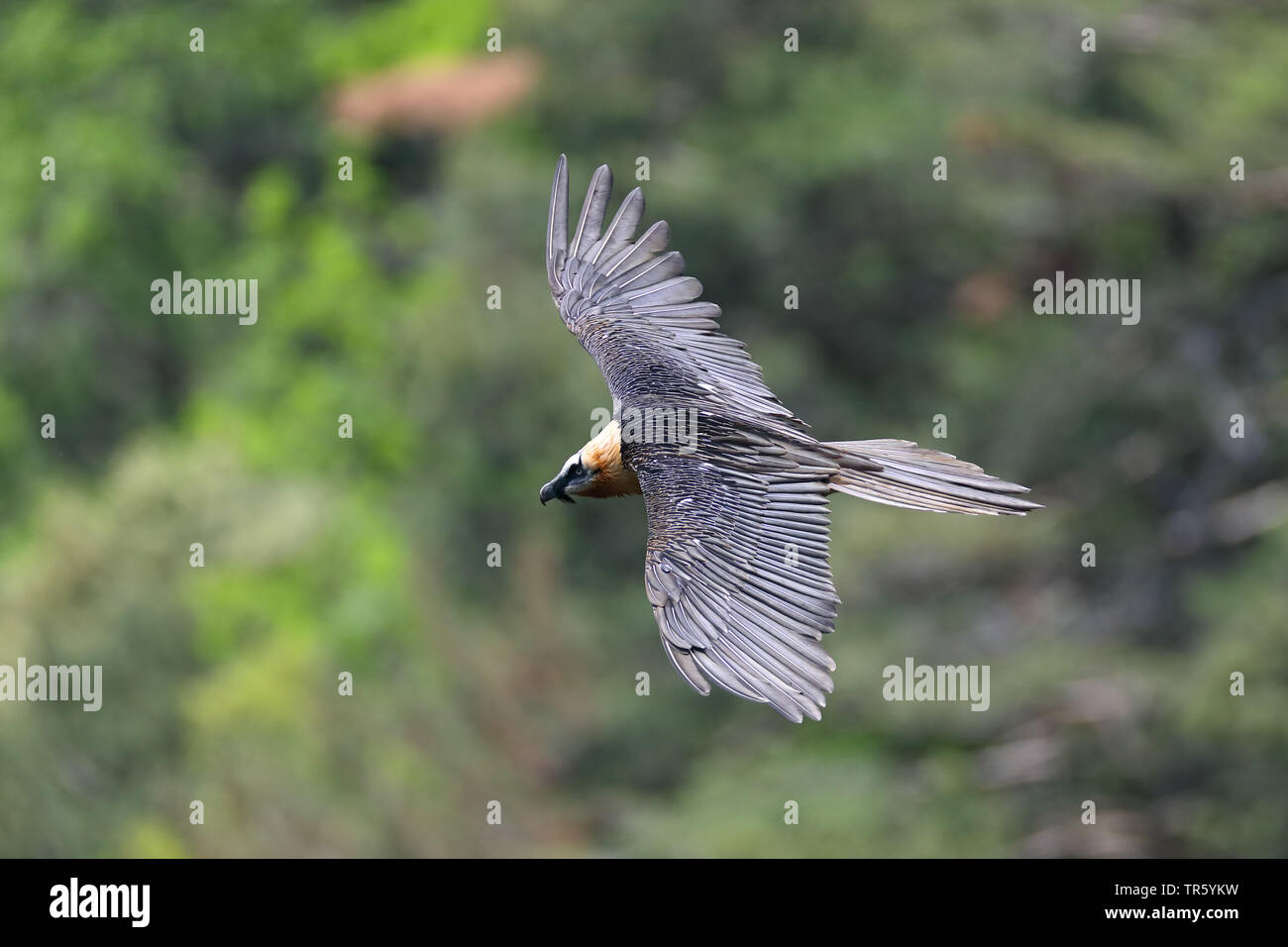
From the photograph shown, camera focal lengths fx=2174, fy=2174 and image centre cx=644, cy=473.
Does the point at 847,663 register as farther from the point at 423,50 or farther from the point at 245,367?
the point at 423,50

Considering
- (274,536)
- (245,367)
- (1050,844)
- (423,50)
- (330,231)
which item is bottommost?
(1050,844)

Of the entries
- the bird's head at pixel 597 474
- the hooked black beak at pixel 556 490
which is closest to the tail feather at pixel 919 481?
the bird's head at pixel 597 474

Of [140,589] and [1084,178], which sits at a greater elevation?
[1084,178]

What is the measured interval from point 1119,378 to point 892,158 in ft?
15.5

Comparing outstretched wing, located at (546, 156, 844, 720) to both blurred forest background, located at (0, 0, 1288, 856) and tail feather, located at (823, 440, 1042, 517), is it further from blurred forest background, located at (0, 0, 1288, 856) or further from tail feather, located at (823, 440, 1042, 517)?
blurred forest background, located at (0, 0, 1288, 856)

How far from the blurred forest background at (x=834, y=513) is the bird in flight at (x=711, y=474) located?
402 inches

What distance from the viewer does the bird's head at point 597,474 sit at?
9539 mm

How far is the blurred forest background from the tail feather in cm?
1046

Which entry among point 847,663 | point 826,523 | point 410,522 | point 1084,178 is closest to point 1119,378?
point 1084,178

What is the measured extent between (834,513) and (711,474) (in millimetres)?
13871

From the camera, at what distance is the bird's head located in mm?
9539

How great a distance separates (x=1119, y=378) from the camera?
22625 mm

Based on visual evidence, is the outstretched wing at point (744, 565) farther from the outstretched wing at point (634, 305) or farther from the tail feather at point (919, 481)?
the outstretched wing at point (634, 305)

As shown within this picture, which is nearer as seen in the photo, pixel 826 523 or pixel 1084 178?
pixel 826 523
